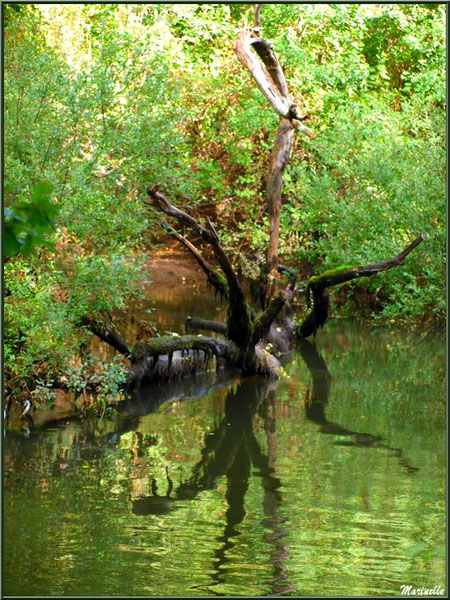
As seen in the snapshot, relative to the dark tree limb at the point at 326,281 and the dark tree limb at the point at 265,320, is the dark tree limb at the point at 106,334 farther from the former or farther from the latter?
the dark tree limb at the point at 326,281

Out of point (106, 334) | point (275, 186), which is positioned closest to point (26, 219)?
point (106, 334)

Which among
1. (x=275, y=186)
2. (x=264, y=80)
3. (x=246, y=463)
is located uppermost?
(x=264, y=80)

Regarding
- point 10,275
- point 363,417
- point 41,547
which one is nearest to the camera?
Result: point 41,547

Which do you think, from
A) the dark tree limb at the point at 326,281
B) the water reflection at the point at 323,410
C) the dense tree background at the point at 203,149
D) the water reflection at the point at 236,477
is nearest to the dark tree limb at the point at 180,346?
the dense tree background at the point at 203,149

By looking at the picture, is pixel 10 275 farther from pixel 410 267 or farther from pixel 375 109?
pixel 375 109

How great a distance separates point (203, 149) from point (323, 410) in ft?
46.9

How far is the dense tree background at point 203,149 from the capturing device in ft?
41.8

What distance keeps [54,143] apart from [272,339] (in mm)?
5866

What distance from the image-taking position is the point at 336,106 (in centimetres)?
2556

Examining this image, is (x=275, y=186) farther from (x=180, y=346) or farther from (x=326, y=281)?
(x=180, y=346)

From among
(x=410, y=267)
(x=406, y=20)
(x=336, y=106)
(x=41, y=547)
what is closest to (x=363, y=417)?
(x=41, y=547)

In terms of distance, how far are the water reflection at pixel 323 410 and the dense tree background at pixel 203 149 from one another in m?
2.25

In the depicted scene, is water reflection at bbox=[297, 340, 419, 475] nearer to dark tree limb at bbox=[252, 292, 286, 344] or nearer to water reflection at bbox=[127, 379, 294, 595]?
water reflection at bbox=[127, 379, 294, 595]

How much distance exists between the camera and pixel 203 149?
26.2m
